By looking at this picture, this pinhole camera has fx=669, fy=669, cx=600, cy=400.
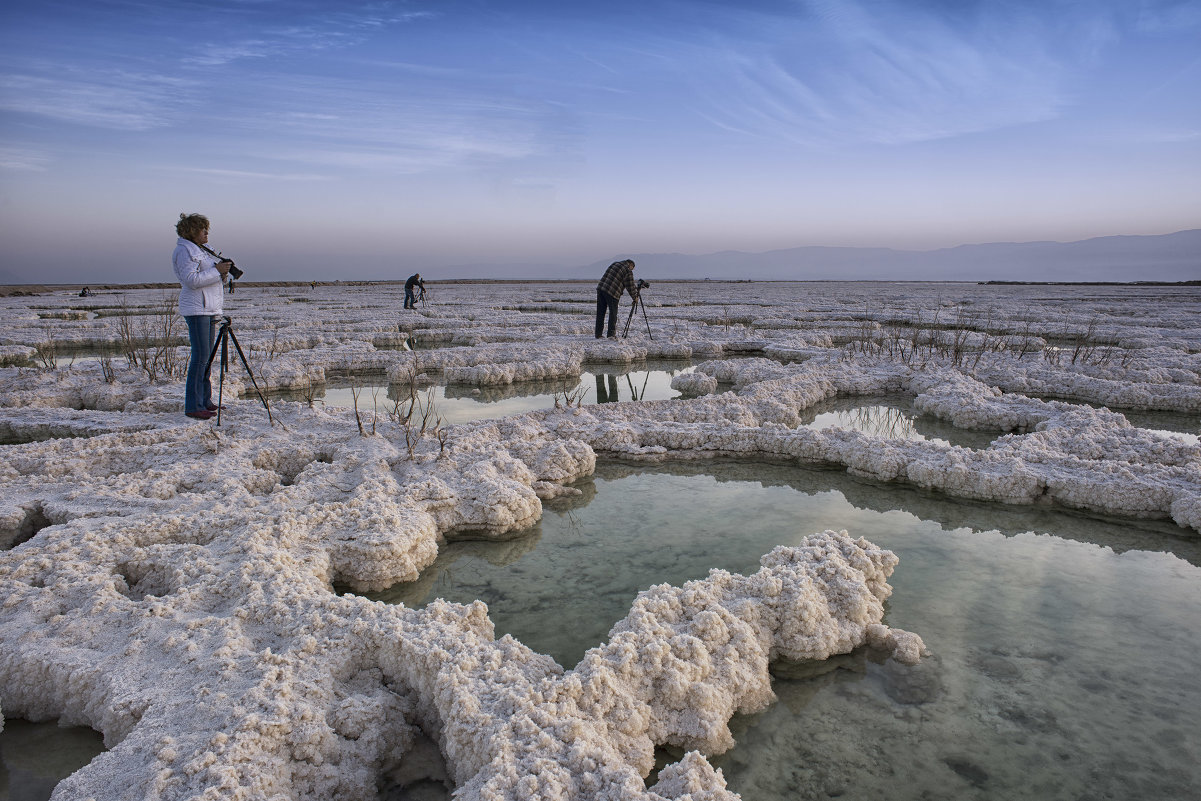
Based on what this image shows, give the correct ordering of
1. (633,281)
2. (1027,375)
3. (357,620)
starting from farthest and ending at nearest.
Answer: (633,281)
(1027,375)
(357,620)

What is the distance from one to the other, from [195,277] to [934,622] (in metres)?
5.44

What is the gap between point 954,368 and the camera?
7.95m

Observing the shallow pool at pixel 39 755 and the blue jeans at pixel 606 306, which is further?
the blue jeans at pixel 606 306

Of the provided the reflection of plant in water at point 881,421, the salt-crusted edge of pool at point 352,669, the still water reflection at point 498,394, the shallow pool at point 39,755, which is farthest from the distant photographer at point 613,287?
the shallow pool at point 39,755

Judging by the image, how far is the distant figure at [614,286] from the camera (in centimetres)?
1097

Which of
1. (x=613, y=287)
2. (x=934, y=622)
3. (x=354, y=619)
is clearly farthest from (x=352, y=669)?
(x=613, y=287)

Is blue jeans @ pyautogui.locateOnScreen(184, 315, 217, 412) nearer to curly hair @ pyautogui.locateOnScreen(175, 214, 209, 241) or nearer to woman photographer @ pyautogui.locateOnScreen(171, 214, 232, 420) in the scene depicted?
woman photographer @ pyautogui.locateOnScreen(171, 214, 232, 420)

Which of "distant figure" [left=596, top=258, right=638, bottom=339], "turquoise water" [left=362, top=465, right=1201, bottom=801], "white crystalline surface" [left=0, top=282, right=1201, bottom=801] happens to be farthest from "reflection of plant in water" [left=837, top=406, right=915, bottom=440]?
"distant figure" [left=596, top=258, right=638, bottom=339]

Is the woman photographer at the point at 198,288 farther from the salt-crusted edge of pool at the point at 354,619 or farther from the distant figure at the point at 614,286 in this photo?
the distant figure at the point at 614,286

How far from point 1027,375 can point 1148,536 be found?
4.64m

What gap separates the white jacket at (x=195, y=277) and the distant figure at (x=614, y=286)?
20.9 ft


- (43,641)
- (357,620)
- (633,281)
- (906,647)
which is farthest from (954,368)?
(43,641)

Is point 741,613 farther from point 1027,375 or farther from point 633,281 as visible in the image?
point 633,281

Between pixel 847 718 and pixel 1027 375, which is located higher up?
pixel 1027 375
